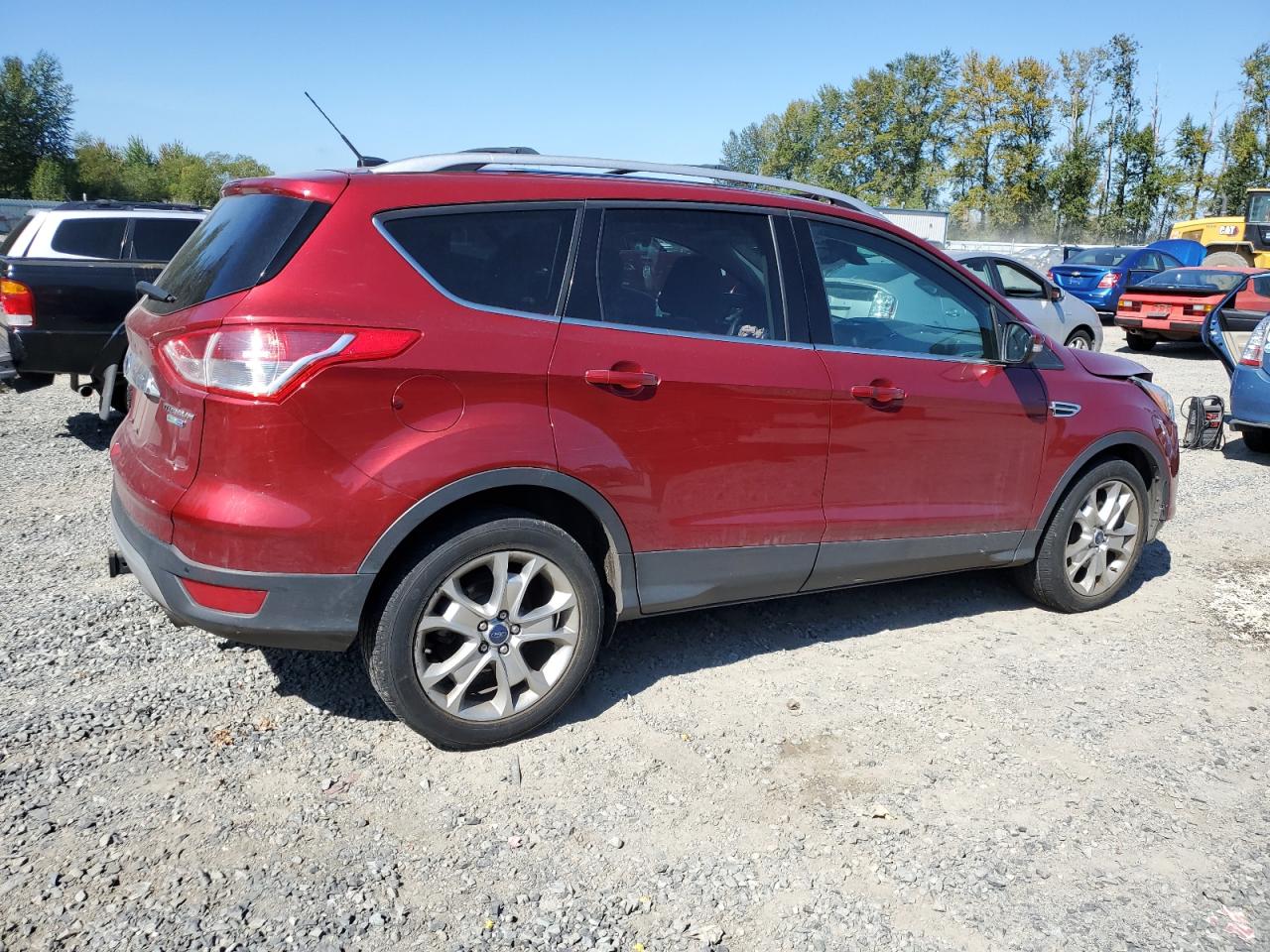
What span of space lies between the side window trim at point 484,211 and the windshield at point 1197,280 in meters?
14.4

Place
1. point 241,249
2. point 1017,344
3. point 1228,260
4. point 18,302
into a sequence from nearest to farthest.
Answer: point 241,249
point 1017,344
point 18,302
point 1228,260

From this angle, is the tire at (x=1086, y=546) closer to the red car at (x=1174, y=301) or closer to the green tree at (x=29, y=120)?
the red car at (x=1174, y=301)

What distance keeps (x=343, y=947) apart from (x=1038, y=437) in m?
3.48

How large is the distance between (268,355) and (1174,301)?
1538cm

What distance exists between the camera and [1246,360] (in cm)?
822

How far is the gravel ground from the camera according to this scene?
2637 millimetres

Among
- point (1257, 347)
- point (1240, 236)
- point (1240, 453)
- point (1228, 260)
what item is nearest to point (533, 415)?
point (1257, 347)

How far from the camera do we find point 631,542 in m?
3.54

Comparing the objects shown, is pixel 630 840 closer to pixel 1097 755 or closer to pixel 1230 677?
pixel 1097 755

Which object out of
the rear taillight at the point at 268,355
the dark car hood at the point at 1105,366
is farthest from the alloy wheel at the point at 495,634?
the dark car hood at the point at 1105,366

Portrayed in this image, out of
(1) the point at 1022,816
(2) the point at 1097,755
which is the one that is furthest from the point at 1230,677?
(1) the point at 1022,816

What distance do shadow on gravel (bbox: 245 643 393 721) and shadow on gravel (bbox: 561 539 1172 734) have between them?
70 centimetres

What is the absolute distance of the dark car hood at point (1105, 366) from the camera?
4781mm

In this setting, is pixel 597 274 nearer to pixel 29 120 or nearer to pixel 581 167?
pixel 581 167
